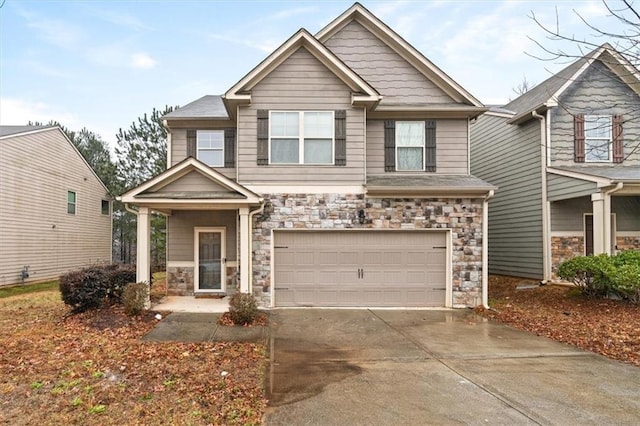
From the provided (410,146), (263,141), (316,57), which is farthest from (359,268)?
(316,57)

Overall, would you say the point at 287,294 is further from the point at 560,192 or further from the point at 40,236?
the point at 40,236

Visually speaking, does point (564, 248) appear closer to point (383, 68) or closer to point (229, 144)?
point (383, 68)

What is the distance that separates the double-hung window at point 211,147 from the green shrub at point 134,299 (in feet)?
14.4

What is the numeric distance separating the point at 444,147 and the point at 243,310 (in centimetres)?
716

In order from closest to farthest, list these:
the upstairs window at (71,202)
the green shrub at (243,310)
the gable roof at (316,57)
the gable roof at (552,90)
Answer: the green shrub at (243,310) → the gable roof at (316,57) → the gable roof at (552,90) → the upstairs window at (71,202)

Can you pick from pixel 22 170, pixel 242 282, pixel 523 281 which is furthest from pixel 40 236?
pixel 523 281

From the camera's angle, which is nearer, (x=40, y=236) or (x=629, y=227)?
(x=629, y=227)

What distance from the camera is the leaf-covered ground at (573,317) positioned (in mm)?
6906

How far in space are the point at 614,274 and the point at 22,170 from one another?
2068cm

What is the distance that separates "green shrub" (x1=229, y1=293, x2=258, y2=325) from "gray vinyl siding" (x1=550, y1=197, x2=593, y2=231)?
10.5 meters

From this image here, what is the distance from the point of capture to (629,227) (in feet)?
43.7

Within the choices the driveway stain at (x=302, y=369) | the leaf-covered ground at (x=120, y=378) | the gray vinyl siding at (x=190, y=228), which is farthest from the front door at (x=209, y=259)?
the driveway stain at (x=302, y=369)

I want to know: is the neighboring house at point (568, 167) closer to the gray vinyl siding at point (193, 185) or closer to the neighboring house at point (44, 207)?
the gray vinyl siding at point (193, 185)

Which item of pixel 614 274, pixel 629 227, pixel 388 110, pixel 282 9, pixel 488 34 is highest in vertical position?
pixel 282 9
